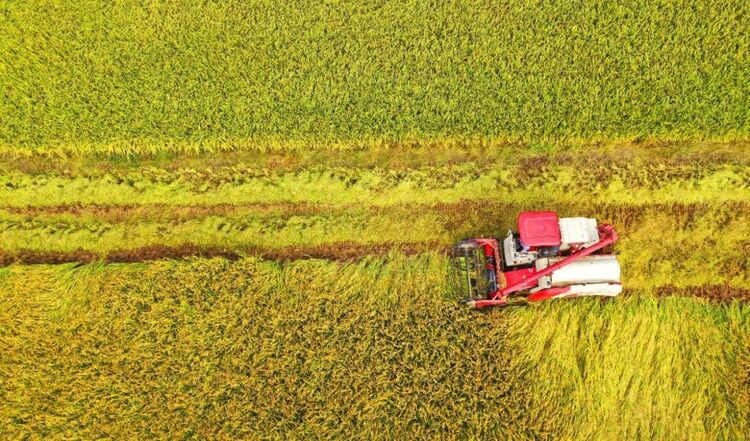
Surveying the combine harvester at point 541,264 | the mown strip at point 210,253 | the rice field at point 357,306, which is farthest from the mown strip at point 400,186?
the combine harvester at point 541,264

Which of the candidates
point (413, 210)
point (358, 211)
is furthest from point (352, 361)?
point (413, 210)

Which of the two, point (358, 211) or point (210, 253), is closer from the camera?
point (210, 253)

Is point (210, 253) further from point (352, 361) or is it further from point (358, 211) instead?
point (352, 361)

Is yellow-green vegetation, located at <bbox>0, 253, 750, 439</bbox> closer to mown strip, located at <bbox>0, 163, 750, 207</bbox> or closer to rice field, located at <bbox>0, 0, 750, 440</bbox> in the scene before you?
rice field, located at <bbox>0, 0, 750, 440</bbox>

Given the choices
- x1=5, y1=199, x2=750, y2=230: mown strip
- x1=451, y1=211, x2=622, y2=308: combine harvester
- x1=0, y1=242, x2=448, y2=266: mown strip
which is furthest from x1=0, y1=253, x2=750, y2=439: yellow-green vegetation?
x1=5, y1=199, x2=750, y2=230: mown strip

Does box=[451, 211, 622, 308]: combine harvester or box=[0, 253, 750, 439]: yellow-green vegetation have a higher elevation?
box=[451, 211, 622, 308]: combine harvester

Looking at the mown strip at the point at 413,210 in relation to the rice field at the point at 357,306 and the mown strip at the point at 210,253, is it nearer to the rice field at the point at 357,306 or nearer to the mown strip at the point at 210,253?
the rice field at the point at 357,306
